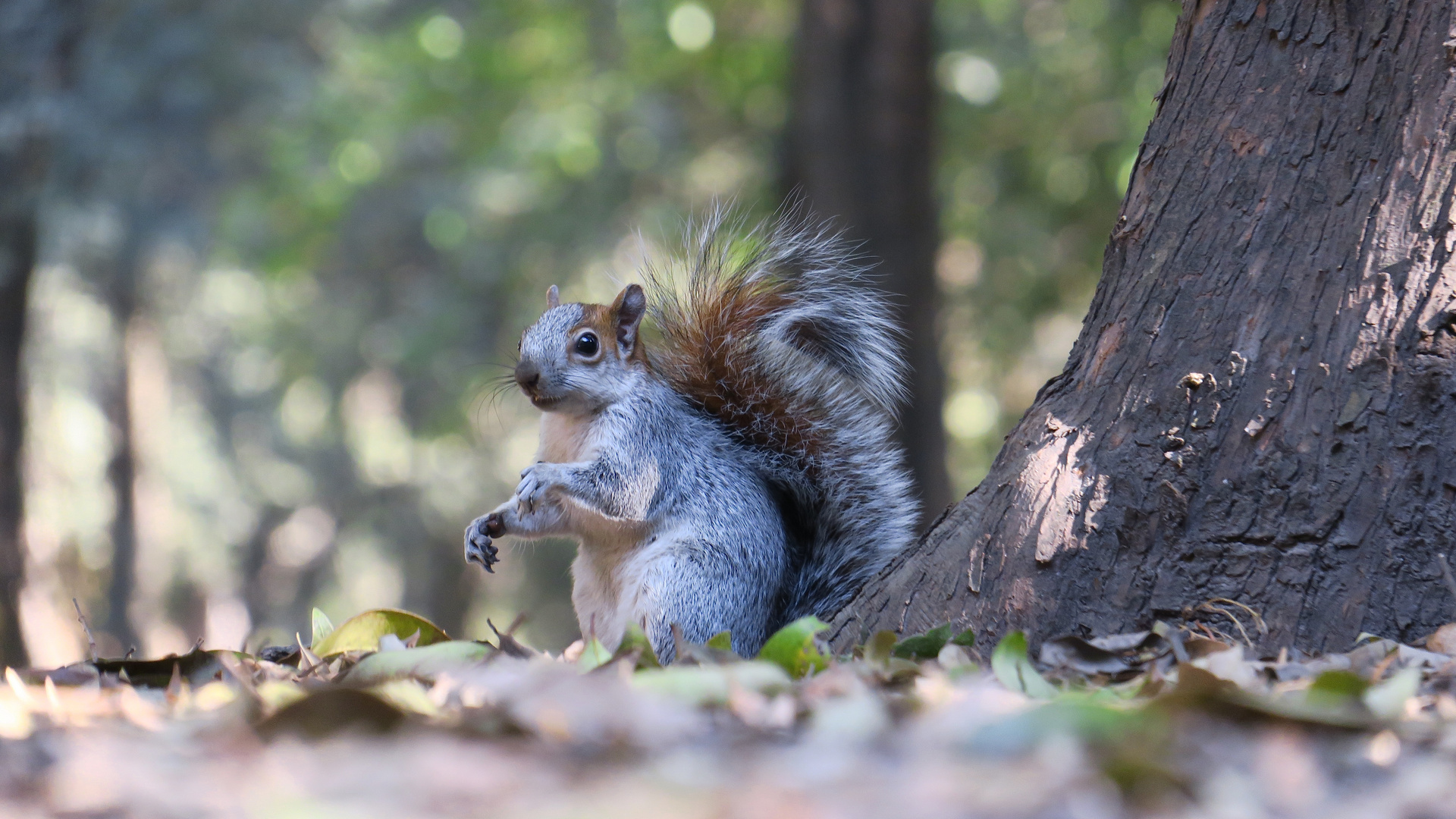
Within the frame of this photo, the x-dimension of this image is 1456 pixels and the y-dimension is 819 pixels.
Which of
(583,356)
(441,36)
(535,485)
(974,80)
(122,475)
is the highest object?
(441,36)

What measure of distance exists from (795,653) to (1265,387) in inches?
31.9

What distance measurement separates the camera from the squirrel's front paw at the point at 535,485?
235 centimetres

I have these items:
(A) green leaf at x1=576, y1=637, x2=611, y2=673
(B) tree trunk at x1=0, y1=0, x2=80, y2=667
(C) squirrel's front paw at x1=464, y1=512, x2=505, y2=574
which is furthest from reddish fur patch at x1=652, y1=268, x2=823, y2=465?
(B) tree trunk at x1=0, y1=0, x2=80, y2=667

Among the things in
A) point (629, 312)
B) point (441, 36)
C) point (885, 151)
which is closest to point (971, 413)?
point (885, 151)

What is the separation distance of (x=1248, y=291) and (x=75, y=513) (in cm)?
1338

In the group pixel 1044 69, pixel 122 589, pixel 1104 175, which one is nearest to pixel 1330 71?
pixel 1104 175

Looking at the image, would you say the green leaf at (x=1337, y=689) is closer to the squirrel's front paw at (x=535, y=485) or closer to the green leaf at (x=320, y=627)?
the squirrel's front paw at (x=535, y=485)

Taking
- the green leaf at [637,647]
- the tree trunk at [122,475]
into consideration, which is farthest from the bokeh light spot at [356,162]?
the green leaf at [637,647]

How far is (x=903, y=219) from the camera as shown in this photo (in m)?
4.66

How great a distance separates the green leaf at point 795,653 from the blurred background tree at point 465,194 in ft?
4.42

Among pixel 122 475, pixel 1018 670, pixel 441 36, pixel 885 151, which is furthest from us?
pixel 122 475

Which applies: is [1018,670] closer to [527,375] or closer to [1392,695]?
[1392,695]

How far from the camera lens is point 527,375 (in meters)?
2.49

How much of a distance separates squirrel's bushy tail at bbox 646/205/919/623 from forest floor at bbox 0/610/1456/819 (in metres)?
0.84
